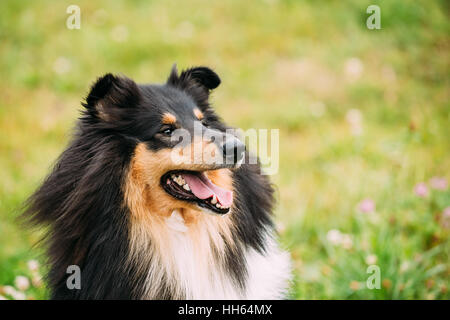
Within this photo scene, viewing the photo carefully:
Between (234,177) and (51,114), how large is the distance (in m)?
4.77

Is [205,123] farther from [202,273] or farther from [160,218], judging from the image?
[202,273]

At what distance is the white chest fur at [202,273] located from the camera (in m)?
2.81

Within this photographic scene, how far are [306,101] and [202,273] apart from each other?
16.0 ft

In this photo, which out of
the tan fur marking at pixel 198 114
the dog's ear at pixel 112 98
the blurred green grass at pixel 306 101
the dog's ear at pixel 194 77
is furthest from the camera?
the blurred green grass at pixel 306 101

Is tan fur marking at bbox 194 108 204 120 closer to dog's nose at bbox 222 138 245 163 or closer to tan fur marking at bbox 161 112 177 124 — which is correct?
tan fur marking at bbox 161 112 177 124

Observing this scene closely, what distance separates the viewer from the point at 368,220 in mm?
4441

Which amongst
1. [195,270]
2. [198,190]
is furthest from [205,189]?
[195,270]

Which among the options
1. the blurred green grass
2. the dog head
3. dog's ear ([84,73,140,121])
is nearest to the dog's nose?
the dog head

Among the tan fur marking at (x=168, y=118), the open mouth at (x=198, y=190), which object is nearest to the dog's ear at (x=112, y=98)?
the tan fur marking at (x=168, y=118)

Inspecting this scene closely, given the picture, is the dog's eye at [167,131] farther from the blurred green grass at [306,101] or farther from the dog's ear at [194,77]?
the blurred green grass at [306,101]

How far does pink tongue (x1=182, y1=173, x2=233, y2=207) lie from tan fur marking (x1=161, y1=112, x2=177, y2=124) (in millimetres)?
326

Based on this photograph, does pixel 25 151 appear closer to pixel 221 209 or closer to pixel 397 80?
pixel 221 209

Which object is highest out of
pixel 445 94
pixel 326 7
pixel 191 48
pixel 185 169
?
pixel 326 7
